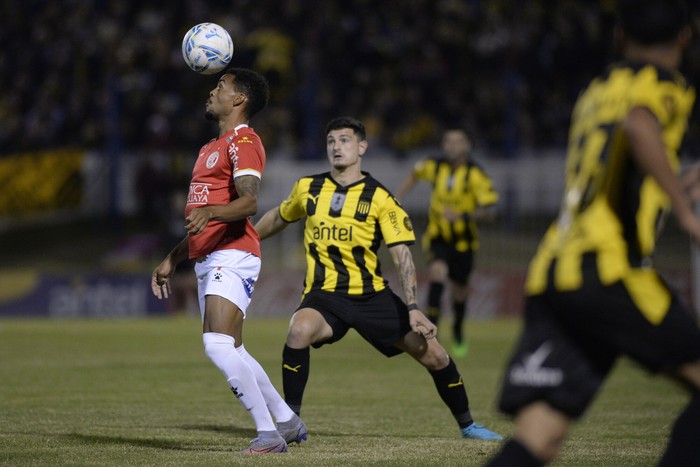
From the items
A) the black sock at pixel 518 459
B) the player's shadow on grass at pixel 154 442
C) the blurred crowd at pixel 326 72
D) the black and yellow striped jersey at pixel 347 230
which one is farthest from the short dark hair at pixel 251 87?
the blurred crowd at pixel 326 72

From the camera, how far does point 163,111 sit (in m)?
25.5

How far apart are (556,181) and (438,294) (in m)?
8.99

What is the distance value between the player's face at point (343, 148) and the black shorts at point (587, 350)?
3.82m

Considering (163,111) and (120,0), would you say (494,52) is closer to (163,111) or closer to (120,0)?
(163,111)

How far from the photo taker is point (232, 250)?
699cm

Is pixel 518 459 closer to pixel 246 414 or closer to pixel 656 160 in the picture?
pixel 656 160

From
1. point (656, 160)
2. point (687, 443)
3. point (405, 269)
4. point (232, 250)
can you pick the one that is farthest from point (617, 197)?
point (405, 269)

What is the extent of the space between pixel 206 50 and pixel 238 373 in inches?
83.0

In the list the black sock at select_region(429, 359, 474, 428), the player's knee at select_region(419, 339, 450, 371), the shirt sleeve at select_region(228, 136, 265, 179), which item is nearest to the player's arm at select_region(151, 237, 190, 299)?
the shirt sleeve at select_region(228, 136, 265, 179)

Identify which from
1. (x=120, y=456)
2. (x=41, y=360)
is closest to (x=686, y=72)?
(x=41, y=360)

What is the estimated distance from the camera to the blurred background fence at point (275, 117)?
22.8 metres

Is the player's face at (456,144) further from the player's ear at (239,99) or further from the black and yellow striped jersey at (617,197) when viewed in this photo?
the black and yellow striped jersey at (617,197)

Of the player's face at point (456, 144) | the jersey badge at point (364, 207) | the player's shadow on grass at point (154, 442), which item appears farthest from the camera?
the player's face at point (456, 144)

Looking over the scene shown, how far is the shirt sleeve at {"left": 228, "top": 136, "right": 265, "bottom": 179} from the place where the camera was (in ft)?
22.4
